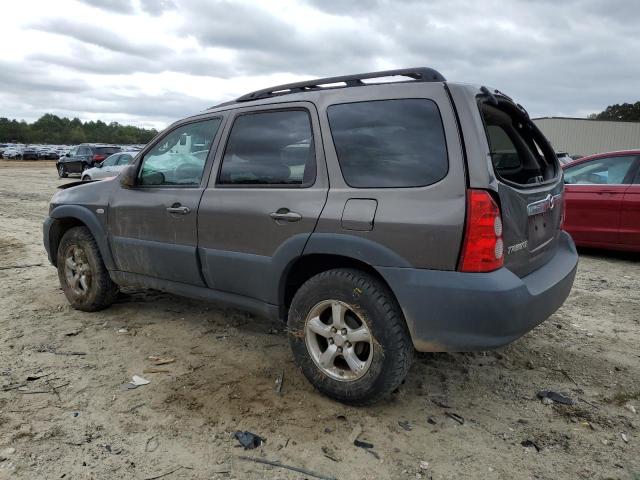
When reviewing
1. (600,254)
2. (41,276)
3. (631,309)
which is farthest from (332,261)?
(600,254)

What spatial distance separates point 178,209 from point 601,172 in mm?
5957

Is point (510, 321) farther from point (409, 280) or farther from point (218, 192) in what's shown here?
point (218, 192)

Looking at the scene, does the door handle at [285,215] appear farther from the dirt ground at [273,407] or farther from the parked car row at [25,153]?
the parked car row at [25,153]

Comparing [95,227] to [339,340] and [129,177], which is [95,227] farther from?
[339,340]

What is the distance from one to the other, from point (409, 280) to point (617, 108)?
9674cm

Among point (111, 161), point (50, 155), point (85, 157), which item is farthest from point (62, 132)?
point (111, 161)

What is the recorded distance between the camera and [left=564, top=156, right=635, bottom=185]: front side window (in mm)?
6875

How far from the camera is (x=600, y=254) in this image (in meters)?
7.48

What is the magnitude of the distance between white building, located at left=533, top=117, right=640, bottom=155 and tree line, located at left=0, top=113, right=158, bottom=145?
71.5 meters

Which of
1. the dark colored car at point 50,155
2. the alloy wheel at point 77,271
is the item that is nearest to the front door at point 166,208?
the alloy wheel at point 77,271

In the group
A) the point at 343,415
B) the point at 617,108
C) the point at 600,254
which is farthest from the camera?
the point at 617,108

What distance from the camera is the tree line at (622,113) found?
78.4 m

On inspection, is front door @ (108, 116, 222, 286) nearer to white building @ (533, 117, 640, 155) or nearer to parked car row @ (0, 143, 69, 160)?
white building @ (533, 117, 640, 155)

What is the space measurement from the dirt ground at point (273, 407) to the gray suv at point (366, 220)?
36cm
